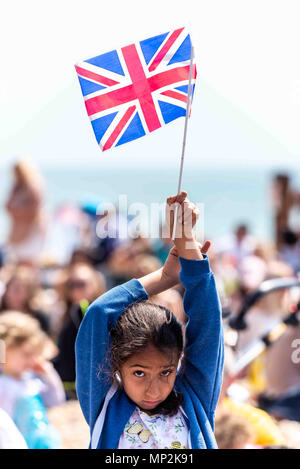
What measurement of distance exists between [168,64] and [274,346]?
3158 millimetres

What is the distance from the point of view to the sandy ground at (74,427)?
4621 mm

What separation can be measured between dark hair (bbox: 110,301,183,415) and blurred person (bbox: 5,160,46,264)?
5.56 m

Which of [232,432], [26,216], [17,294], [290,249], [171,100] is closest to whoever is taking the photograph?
[171,100]

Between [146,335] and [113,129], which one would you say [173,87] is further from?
[146,335]

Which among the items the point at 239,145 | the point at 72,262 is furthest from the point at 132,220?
the point at 239,145

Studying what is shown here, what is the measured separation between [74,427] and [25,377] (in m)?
0.94

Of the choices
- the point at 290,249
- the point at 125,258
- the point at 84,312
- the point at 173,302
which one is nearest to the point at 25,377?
the point at 84,312

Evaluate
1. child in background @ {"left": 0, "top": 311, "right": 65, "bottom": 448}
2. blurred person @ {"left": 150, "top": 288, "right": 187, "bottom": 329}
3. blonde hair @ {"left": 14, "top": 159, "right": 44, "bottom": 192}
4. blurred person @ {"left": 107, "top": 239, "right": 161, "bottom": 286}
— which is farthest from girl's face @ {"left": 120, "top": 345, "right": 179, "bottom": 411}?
blonde hair @ {"left": 14, "top": 159, "right": 44, "bottom": 192}

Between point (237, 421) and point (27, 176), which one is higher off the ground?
point (27, 176)

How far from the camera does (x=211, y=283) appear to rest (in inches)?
83.2

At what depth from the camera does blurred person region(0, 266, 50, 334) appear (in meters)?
6.04

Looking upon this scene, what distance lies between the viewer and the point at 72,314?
548 cm

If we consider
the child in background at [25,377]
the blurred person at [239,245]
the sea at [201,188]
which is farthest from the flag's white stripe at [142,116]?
the sea at [201,188]

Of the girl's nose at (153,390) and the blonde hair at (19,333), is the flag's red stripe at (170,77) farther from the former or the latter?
the blonde hair at (19,333)
